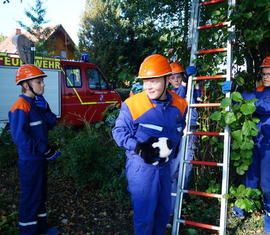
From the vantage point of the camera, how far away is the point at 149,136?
8.02ft

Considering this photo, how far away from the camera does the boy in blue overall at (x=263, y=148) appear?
3.20 m

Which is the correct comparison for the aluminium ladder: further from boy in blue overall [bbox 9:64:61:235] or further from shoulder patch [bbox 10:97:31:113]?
shoulder patch [bbox 10:97:31:113]

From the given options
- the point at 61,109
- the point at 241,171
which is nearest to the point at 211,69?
the point at 241,171

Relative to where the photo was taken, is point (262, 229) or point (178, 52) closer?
point (262, 229)

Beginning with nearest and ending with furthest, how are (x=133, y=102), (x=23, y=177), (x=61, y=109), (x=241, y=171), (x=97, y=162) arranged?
(x=133, y=102), (x=23, y=177), (x=241, y=171), (x=97, y=162), (x=61, y=109)

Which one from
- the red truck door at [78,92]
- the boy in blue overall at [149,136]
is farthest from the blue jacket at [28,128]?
the red truck door at [78,92]

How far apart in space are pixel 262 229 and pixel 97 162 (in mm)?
Answer: 2410

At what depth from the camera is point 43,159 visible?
2963 millimetres

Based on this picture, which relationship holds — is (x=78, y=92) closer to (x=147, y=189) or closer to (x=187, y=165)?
(x=187, y=165)

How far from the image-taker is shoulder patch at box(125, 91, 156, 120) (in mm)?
2451

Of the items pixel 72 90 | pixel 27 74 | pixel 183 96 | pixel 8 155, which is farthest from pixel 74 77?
pixel 27 74

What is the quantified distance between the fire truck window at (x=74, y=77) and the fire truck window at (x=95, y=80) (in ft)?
1.07

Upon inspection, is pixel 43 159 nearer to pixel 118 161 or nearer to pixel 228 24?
pixel 118 161

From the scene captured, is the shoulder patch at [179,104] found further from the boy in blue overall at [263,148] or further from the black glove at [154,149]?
the boy in blue overall at [263,148]
